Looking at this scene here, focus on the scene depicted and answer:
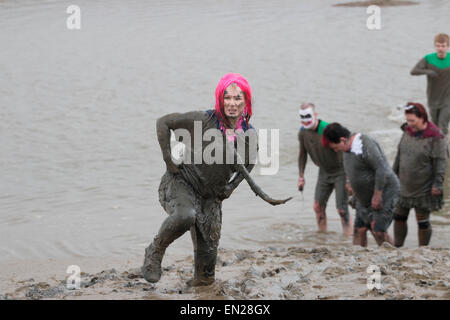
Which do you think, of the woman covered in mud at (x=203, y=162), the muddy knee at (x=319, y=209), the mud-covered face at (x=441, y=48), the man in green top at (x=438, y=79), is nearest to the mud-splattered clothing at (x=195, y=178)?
the woman covered in mud at (x=203, y=162)

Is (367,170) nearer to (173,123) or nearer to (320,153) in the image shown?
(320,153)

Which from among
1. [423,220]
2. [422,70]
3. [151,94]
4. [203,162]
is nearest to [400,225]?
[423,220]

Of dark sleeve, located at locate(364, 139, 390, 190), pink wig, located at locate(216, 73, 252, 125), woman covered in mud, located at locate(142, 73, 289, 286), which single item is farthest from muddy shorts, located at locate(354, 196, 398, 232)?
pink wig, located at locate(216, 73, 252, 125)

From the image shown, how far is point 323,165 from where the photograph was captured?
8453mm

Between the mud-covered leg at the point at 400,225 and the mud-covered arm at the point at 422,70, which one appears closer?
the mud-covered leg at the point at 400,225

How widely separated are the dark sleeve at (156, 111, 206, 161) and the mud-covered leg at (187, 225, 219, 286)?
677mm

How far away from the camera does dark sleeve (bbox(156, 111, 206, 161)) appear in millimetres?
4902

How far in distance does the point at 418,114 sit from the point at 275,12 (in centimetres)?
1781

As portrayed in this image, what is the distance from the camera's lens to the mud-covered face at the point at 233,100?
482 centimetres

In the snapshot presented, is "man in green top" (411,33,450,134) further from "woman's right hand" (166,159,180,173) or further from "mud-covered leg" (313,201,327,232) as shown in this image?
"woman's right hand" (166,159,180,173)

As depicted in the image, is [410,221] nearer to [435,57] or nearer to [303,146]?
[303,146]

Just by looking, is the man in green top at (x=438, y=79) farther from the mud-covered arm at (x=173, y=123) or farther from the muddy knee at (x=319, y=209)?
the mud-covered arm at (x=173, y=123)

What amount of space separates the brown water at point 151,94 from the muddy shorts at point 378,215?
0.91m
